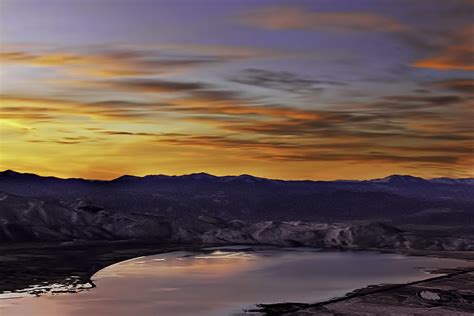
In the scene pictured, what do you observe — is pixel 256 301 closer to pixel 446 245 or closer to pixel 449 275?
pixel 449 275

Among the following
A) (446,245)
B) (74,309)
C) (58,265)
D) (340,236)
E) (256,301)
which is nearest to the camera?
(74,309)

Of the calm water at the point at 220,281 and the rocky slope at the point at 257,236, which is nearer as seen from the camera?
the calm water at the point at 220,281

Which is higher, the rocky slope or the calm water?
the rocky slope

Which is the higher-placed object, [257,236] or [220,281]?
[257,236]

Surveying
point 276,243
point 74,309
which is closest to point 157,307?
point 74,309

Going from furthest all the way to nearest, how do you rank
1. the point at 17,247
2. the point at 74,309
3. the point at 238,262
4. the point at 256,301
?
the point at 17,247
the point at 238,262
the point at 256,301
the point at 74,309

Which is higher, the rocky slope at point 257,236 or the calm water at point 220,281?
the rocky slope at point 257,236

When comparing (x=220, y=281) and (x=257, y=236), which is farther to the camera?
(x=257, y=236)

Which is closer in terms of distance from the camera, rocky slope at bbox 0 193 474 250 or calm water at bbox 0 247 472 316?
calm water at bbox 0 247 472 316
